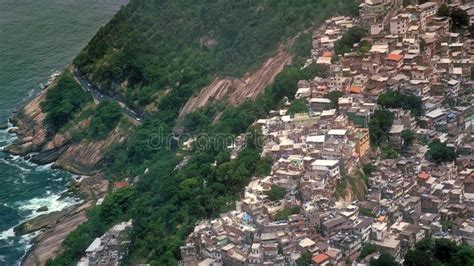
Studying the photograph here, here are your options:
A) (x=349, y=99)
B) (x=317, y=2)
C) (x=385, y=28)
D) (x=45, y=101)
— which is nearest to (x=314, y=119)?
(x=349, y=99)

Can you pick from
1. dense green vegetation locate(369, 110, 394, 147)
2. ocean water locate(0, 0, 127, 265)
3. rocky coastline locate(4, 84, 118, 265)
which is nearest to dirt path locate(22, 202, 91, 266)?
rocky coastline locate(4, 84, 118, 265)

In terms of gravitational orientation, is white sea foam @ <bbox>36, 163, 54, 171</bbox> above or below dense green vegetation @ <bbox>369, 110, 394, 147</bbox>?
below

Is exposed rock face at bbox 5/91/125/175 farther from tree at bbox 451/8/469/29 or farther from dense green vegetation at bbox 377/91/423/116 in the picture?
tree at bbox 451/8/469/29

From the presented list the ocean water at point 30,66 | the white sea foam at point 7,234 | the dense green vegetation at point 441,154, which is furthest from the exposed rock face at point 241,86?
the dense green vegetation at point 441,154

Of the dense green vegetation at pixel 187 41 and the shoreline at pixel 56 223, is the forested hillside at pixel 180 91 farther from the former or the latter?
the shoreline at pixel 56 223

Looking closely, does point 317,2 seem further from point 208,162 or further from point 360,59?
point 208,162

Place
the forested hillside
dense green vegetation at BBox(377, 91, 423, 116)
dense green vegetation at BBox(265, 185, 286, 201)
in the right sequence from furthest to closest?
dense green vegetation at BBox(377, 91, 423, 116)
the forested hillside
dense green vegetation at BBox(265, 185, 286, 201)
